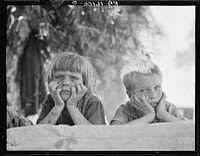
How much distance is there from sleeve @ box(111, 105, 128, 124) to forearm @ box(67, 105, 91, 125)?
13 cm

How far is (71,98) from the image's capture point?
62.7 inches

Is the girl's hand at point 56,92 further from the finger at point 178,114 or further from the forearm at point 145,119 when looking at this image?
the finger at point 178,114

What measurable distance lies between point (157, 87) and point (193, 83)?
0.57 feet

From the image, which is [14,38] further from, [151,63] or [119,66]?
[151,63]

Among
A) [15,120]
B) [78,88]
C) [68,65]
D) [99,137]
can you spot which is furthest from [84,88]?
[15,120]

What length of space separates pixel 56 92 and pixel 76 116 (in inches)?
5.8

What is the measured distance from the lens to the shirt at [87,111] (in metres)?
1.58

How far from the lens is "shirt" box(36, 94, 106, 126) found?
158 centimetres

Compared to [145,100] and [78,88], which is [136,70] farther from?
[78,88]

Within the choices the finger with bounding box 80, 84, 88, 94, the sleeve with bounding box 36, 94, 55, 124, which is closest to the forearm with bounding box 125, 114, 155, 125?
the finger with bounding box 80, 84, 88, 94

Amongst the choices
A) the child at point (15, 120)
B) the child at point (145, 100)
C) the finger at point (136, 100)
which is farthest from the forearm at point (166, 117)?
the child at point (15, 120)

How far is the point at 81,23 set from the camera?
1755 mm

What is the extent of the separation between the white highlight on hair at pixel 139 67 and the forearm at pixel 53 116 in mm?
344

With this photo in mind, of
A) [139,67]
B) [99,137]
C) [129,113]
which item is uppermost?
[139,67]
